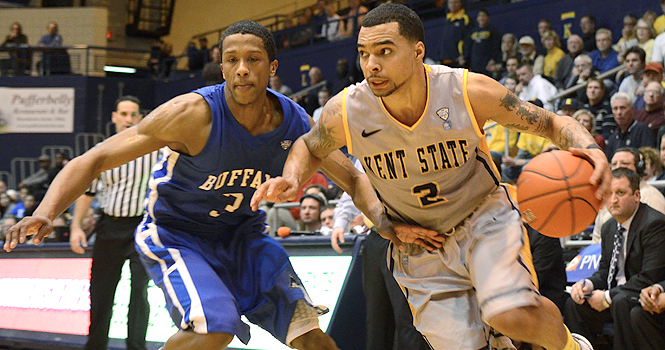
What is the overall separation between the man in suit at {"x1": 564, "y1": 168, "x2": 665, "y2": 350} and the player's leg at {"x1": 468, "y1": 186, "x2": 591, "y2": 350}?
172cm

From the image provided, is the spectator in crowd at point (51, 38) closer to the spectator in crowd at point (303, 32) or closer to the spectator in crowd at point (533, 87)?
the spectator in crowd at point (303, 32)

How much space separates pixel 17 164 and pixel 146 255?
1682 centimetres

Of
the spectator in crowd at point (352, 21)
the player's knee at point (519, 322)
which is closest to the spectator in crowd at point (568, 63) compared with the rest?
the spectator in crowd at point (352, 21)

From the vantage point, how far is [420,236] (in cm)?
329

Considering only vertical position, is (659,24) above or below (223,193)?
above

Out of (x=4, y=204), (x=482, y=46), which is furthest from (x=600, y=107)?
(x=4, y=204)

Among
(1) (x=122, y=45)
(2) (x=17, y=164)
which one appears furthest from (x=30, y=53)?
(1) (x=122, y=45)

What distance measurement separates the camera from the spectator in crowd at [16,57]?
1877 cm

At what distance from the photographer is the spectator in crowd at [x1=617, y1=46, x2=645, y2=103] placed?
873 cm

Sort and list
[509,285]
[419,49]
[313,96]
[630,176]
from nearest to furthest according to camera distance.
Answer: [509,285]
[419,49]
[630,176]
[313,96]

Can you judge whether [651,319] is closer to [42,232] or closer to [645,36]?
[42,232]

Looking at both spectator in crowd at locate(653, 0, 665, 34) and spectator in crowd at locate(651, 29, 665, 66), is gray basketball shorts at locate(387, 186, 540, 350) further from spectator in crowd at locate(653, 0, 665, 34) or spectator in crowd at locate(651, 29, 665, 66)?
spectator in crowd at locate(653, 0, 665, 34)

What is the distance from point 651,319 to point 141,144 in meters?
3.48

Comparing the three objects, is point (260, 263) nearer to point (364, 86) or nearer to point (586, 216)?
point (364, 86)
